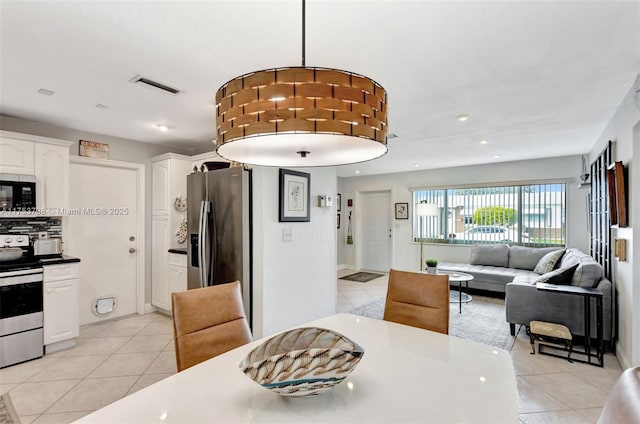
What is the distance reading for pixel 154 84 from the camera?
8.05 feet

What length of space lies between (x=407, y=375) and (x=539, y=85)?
8.00ft

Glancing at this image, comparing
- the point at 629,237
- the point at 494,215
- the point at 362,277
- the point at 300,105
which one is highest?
the point at 300,105

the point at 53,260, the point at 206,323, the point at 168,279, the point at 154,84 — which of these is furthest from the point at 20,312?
the point at 206,323

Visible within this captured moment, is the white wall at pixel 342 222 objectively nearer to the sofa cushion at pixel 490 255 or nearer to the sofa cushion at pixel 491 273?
the sofa cushion at pixel 491 273

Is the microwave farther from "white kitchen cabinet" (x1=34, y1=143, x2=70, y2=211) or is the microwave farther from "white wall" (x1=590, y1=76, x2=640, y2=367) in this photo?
"white wall" (x1=590, y1=76, x2=640, y2=367)

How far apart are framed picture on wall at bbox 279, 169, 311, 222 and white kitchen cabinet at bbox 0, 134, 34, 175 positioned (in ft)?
8.43

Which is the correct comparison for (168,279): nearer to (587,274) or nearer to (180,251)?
(180,251)

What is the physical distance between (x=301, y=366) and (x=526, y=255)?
5674 millimetres

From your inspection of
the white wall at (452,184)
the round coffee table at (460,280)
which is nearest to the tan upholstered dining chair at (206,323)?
the round coffee table at (460,280)

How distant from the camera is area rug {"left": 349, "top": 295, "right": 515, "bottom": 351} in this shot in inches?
137

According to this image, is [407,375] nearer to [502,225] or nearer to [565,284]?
[565,284]

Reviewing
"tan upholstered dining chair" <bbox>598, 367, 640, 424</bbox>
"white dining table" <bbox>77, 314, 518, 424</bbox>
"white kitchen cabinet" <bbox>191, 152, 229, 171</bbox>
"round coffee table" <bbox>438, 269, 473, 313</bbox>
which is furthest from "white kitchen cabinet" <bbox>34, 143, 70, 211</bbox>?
"round coffee table" <bbox>438, 269, 473, 313</bbox>

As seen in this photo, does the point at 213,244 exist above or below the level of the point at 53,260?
above

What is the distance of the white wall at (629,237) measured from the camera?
8.11ft
